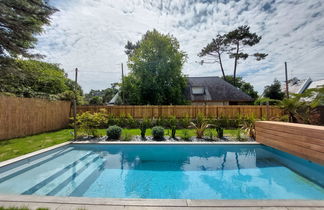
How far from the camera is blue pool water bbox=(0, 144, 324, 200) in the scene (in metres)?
3.45

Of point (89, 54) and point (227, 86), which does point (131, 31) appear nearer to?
point (89, 54)

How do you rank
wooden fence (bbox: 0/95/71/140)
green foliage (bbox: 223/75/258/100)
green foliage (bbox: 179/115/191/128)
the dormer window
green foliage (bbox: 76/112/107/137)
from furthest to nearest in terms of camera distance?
green foliage (bbox: 223/75/258/100), the dormer window, green foliage (bbox: 179/115/191/128), green foliage (bbox: 76/112/107/137), wooden fence (bbox: 0/95/71/140)

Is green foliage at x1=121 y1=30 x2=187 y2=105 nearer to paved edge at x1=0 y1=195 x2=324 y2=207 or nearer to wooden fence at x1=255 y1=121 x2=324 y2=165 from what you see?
wooden fence at x1=255 y1=121 x2=324 y2=165

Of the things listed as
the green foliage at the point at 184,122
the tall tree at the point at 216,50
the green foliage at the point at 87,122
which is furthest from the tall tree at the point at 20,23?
the tall tree at the point at 216,50

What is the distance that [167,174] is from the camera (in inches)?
179

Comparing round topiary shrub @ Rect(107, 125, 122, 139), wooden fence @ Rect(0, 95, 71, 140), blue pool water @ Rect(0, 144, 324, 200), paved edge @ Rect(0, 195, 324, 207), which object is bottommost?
blue pool water @ Rect(0, 144, 324, 200)

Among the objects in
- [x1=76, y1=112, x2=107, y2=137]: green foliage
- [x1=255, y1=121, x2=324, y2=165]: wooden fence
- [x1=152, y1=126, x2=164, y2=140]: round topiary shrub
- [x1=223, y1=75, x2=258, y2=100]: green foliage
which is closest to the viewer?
[x1=255, y1=121, x2=324, y2=165]: wooden fence

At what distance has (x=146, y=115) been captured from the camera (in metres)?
12.3

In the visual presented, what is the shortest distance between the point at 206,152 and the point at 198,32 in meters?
7.92

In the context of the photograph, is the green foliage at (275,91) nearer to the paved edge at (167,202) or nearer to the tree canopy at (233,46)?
the tree canopy at (233,46)

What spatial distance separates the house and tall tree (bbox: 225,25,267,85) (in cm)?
414

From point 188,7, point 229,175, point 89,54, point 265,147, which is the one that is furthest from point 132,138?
point 89,54

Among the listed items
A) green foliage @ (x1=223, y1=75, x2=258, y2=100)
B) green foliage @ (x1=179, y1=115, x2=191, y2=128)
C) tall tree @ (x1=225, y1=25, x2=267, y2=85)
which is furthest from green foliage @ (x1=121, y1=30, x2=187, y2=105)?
green foliage @ (x1=223, y1=75, x2=258, y2=100)

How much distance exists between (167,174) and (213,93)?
16.9 m
